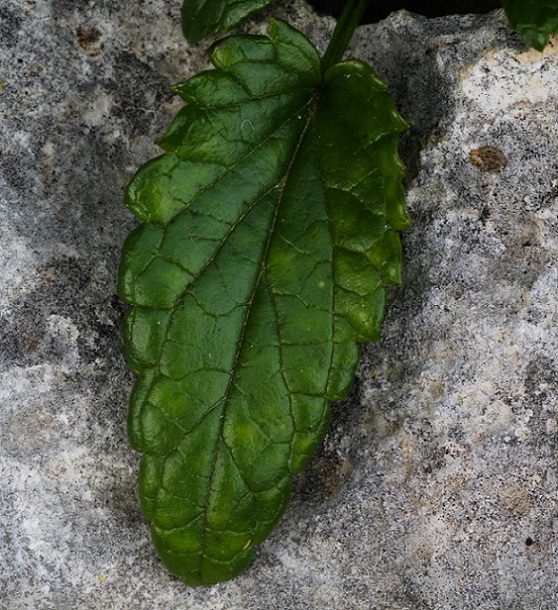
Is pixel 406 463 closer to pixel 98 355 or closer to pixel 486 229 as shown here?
pixel 486 229

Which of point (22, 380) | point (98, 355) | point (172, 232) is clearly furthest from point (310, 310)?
point (22, 380)

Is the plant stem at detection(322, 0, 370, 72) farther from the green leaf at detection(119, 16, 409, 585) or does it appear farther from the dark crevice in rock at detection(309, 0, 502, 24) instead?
the dark crevice in rock at detection(309, 0, 502, 24)

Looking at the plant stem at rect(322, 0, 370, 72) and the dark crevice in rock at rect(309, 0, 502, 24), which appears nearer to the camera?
the plant stem at rect(322, 0, 370, 72)

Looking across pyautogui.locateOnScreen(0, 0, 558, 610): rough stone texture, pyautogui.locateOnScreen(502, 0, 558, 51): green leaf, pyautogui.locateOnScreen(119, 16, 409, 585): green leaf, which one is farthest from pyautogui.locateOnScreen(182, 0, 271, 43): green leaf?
pyautogui.locateOnScreen(502, 0, 558, 51): green leaf

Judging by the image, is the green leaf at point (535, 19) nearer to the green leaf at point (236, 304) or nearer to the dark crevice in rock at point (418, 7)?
the green leaf at point (236, 304)

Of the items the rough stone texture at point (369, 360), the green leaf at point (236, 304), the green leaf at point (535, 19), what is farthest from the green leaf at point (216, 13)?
the green leaf at point (535, 19)
